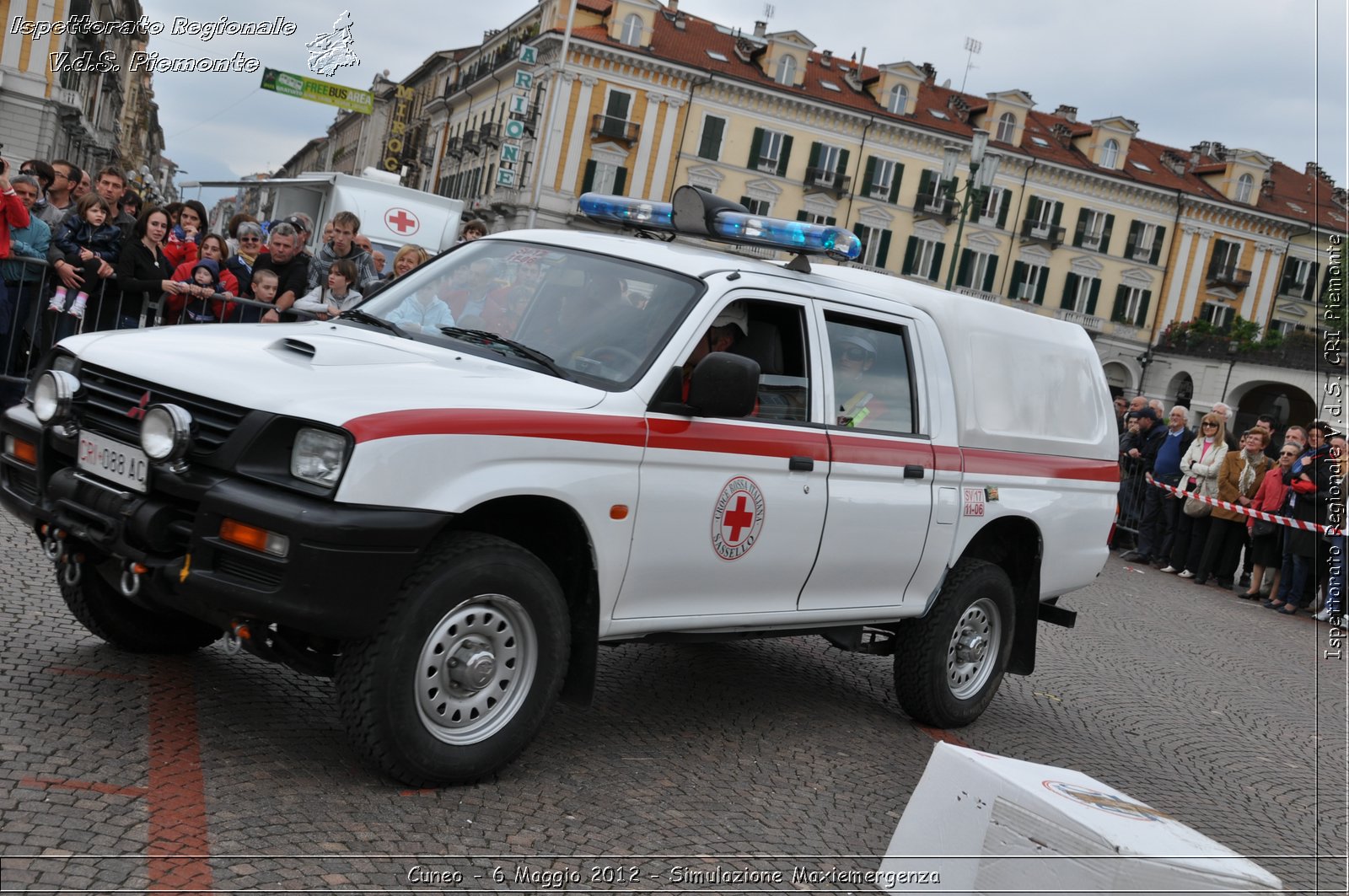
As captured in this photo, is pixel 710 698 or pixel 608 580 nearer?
pixel 608 580

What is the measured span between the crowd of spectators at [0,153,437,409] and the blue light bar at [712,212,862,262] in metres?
4.47

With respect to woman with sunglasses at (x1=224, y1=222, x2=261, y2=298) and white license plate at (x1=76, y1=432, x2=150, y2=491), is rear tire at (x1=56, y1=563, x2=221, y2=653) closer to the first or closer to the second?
white license plate at (x1=76, y1=432, x2=150, y2=491)

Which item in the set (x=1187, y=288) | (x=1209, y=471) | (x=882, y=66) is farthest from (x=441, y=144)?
(x=1209, y=471)

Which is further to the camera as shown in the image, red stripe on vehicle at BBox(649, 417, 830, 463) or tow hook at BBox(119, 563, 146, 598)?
red stripe on vehicle at BBox(649, 417, 830, 463)

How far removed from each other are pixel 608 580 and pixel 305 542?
127 cm

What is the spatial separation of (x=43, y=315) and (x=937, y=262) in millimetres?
59531

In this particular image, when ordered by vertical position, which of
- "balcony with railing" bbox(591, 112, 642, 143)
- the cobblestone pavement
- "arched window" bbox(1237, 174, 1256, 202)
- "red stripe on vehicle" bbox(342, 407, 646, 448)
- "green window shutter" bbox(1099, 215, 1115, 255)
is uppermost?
"arched window" bbox(1237, 174, 1256, 202)

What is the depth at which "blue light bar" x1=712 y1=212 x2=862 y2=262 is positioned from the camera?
5914mm

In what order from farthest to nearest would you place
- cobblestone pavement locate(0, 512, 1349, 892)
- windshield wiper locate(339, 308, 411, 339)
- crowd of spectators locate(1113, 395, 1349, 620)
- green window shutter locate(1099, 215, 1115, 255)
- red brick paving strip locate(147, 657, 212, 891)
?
green window shutter locate(1099, 215, 1115, 255) < crowd of spectators locate(1113, 395, 1349, 620) < windshield wiper locate(339, 308, 411, 339) < cobblestone pavement locate(0, 512, 1349, 892) < red brick paving strip locate(147, 657, 212, 891)

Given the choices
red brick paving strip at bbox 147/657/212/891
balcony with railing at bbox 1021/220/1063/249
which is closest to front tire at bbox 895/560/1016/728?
red brick paving strip at bbox 147/657/212/891

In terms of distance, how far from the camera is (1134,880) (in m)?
3.77

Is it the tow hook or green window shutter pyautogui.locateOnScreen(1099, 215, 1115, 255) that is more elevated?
green window shutter pyautogui.locateOnScreen(1099, 215, 1115, 255)

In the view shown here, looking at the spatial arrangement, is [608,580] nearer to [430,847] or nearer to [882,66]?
[430,847]

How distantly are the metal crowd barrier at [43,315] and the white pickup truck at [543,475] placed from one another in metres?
5.01
